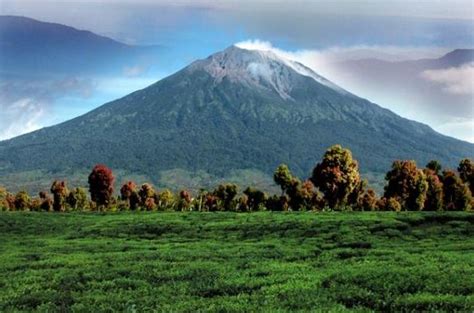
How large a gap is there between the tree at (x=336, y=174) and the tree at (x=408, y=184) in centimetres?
925

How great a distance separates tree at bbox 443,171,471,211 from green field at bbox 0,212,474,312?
5532 cm

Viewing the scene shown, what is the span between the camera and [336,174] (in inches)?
3585

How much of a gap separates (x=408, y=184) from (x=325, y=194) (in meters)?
14.2

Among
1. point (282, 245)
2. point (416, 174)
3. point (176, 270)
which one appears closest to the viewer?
point (176, 270)

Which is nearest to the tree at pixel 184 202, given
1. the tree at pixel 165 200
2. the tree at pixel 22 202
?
the tree at pixel 165 200

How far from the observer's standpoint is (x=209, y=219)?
208ft

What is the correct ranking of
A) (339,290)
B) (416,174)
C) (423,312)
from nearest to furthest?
(423,312) < (339,290) < (416,174)

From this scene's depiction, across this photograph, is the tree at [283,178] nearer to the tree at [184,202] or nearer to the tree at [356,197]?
the tree at [356,197]

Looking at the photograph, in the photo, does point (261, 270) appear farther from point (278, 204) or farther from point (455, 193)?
point (278, 204)

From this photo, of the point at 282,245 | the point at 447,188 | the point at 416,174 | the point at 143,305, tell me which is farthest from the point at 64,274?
the point at 447,188

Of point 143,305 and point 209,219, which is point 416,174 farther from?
point 143,305

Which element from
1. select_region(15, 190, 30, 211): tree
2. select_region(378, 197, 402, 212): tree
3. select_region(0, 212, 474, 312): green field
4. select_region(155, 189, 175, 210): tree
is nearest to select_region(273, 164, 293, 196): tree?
select_region(378, 197, 402, 212): tree

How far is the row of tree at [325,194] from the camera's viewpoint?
3681 inches

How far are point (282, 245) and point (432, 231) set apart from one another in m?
13.0
